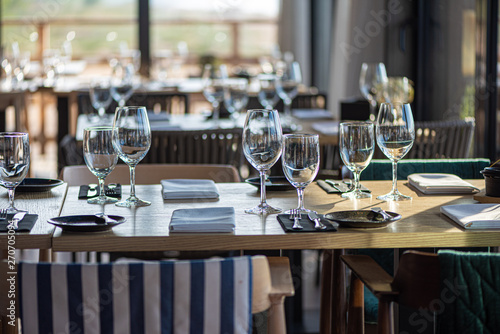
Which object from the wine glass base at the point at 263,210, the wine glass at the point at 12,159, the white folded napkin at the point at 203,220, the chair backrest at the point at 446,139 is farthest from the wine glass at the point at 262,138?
the chair backrest at the point at 446,139

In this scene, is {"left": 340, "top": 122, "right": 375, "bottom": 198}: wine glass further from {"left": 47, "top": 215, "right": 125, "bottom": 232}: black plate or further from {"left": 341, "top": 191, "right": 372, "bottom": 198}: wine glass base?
{"left": 47, "top": 215, "right": 125, "bottom": 232}: black plate

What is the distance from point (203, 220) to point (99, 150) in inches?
13.8

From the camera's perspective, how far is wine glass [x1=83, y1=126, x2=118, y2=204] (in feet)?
5.34

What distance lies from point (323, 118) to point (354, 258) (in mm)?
2184

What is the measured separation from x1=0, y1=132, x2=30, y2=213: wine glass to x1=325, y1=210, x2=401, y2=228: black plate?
2.13 feet

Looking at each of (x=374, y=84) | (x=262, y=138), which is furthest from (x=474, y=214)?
(x=374, y=84)

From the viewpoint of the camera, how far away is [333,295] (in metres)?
1.75

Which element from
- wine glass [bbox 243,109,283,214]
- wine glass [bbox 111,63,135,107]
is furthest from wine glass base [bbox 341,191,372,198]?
wine glass [bbox 111,63,135,107]

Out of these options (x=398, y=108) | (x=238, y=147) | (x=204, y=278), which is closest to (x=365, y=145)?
(x=398, y=108)

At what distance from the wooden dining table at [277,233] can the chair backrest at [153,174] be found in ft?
1.51

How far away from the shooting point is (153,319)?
1.04m

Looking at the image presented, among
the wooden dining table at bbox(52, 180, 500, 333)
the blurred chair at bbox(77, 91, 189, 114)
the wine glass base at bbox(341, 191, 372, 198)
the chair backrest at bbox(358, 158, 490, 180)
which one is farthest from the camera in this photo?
the blurred chair at bbox(77, 91, 189, 114)

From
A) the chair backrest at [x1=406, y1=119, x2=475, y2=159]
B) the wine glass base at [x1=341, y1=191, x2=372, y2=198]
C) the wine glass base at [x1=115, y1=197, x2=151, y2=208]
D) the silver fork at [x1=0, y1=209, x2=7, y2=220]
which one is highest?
the chair backrest at [x1=406, y1=119, x2=475, y2=159]

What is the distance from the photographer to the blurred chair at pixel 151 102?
411cm
